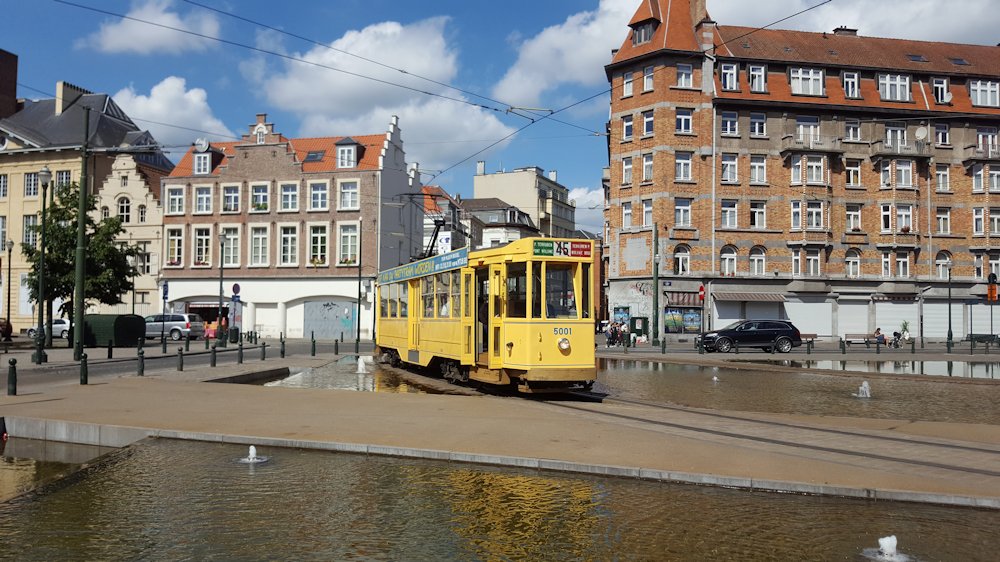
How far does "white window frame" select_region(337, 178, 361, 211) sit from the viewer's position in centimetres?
5141

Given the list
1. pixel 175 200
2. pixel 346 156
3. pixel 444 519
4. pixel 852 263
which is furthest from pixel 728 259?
pixel 444 519

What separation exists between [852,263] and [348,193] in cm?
3281

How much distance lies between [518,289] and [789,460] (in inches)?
282

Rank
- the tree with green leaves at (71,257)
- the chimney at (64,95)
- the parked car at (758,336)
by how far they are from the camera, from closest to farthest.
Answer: the parked car at (758,336), the tree with green leaves at (71,257), the chimney at (64,95)

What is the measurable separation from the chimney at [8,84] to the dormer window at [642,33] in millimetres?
49097

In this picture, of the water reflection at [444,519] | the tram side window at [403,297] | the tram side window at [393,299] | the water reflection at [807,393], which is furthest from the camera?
the tram side window at [393,299]

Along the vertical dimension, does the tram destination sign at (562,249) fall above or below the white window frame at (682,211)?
below

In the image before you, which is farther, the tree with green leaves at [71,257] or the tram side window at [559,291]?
the tree with green leaves at [71,257]

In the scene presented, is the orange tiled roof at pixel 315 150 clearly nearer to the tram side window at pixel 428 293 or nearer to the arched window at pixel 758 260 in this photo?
the arched window at pixel 758 260

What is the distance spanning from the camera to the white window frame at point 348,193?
51406mm

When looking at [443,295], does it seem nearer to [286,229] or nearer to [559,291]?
[559,291]

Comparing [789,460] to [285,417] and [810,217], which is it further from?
[810,217]

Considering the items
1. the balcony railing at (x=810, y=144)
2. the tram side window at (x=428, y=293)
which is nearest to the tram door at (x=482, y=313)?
the tram side window at (x=428, y=293)

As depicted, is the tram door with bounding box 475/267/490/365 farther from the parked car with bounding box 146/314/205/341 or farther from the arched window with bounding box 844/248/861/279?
the arched window with bounding box 844/248/861/279
